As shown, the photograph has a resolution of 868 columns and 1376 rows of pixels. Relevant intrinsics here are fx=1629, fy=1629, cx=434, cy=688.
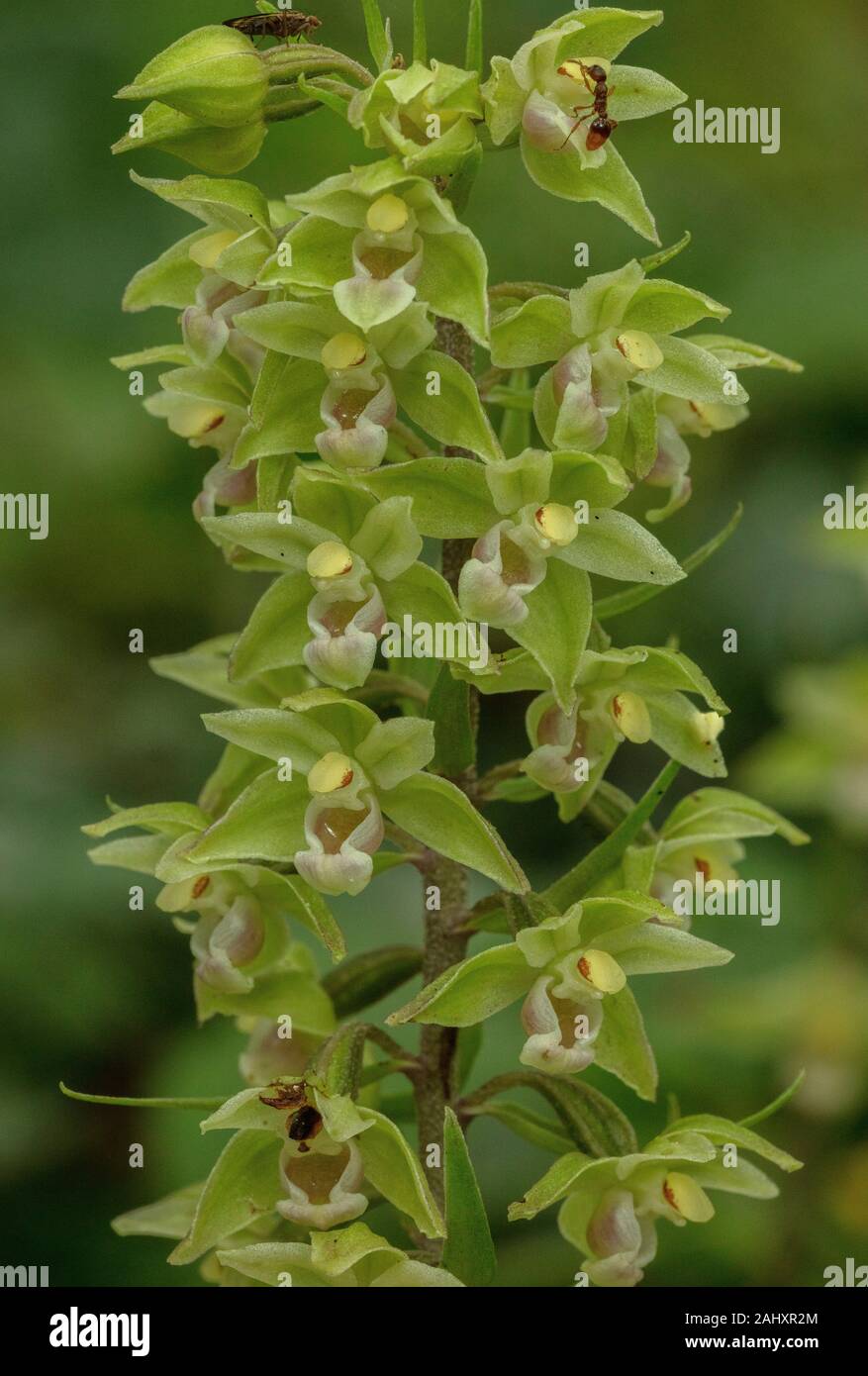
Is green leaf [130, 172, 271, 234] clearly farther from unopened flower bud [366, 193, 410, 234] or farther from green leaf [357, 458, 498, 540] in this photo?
green leaf [357, 458, 498, 540]

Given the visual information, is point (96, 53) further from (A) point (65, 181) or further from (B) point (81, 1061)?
(B) point (81, 1061)

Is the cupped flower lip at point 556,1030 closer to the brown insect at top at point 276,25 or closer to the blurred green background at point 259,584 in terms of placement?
the brown insect at top at point 276,25

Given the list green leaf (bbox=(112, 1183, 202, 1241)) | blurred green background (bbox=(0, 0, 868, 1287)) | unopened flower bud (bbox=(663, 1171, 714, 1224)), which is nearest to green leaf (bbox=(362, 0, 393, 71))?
unopened flower bud (bbox=(663, 1171, 714, 1224))

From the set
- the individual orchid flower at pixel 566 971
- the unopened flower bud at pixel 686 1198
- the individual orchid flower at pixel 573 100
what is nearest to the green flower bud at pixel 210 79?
the individual orchid flower at pixel 573 100
